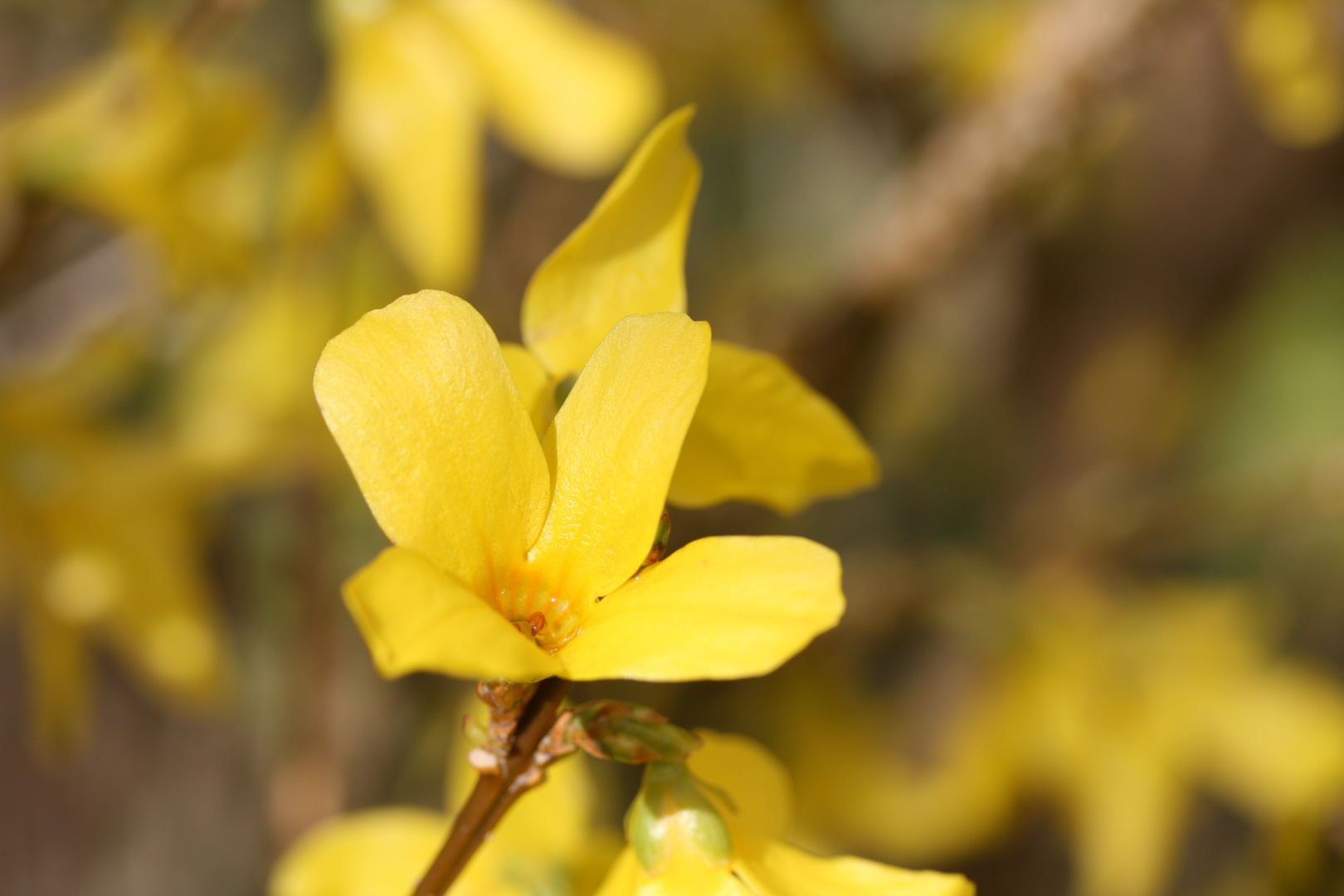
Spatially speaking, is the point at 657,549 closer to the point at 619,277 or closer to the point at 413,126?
the point at 619,277

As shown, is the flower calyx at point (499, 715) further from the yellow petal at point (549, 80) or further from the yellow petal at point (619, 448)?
the yellow petal at point (549, 80)

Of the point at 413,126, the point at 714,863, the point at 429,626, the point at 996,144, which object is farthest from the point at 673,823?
the point at 996,144

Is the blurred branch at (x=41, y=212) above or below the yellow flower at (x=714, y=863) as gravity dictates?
above

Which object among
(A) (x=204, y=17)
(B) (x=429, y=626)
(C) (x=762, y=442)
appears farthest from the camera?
(A) (x=204, y=17)

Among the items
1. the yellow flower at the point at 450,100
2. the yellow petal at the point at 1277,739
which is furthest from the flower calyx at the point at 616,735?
the yellow petal at the point at 1277,739

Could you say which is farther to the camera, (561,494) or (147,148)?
(147,148)

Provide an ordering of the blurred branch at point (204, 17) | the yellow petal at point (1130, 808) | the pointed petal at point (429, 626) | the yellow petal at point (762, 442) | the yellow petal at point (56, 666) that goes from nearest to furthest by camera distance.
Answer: the pointed petal at point (429, 626)
the yellow petal at point (762, 442)
the blurred branch at point (204, 17)
the yellow petal at point (56, 666)
the yellow petal at point (1130, 808)

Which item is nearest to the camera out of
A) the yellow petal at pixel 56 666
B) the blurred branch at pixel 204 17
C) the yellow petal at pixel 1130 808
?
the blurred branch at pixel 204 17
